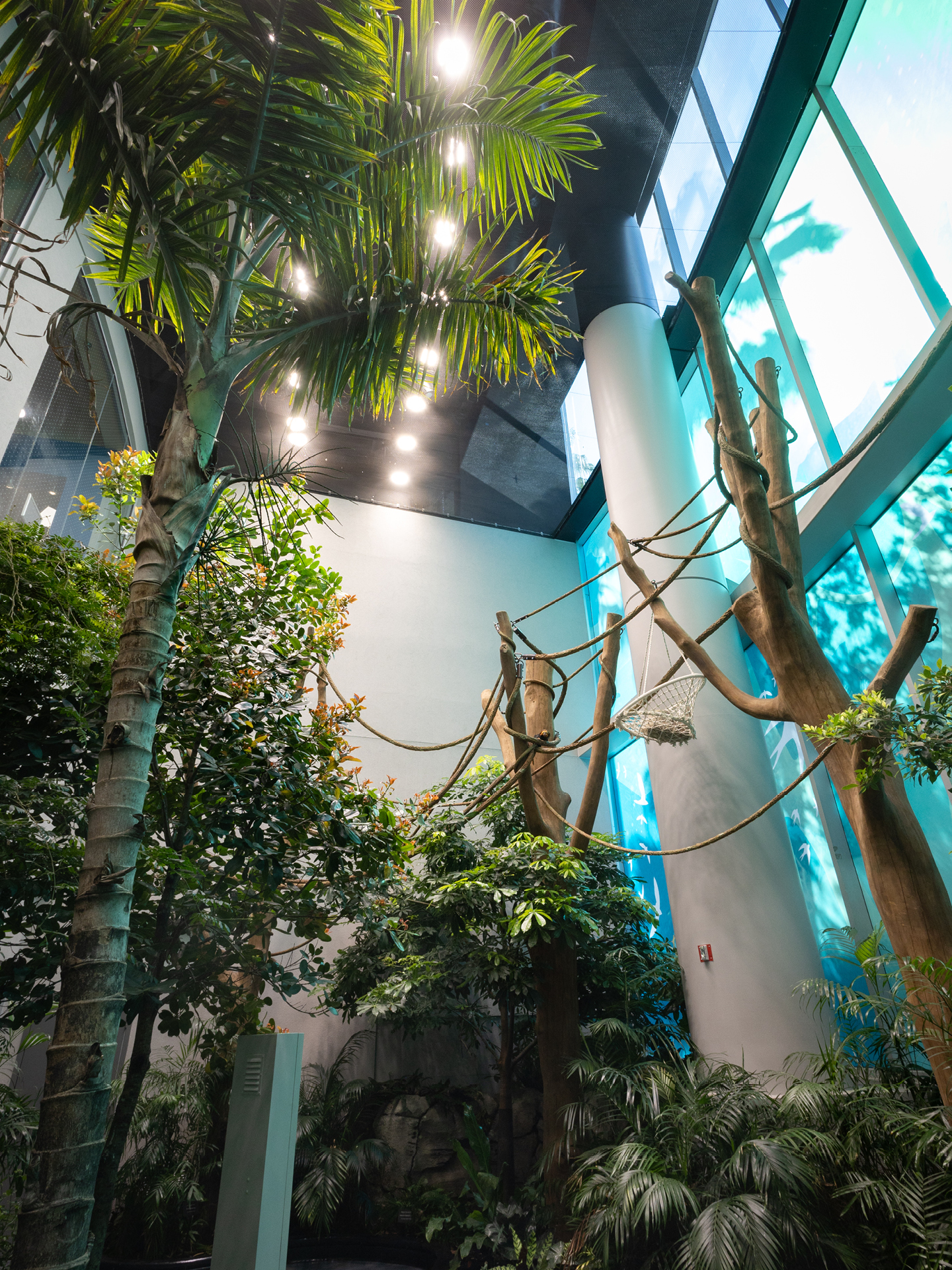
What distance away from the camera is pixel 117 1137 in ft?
7.68

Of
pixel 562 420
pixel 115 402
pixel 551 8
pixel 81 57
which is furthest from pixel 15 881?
pixel 562 420

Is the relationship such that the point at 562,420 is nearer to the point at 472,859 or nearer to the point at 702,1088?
the point at 472,859

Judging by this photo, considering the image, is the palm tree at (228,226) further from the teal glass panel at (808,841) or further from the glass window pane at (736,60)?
the glass window pane at (736,60)

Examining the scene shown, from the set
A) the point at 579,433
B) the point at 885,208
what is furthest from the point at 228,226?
the point at 579,433

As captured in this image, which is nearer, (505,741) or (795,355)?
(505,741)

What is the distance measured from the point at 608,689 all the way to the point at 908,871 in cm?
234

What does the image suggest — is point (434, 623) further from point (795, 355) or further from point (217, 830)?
point (217, 830)

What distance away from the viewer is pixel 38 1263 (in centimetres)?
129

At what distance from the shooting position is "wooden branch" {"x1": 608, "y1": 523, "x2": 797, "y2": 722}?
356cm

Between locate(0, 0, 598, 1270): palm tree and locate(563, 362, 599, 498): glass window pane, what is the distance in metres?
5.53

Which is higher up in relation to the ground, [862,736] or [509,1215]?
[862,736]

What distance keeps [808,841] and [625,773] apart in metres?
3.08

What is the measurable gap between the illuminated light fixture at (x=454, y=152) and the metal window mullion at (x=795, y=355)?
137 inches

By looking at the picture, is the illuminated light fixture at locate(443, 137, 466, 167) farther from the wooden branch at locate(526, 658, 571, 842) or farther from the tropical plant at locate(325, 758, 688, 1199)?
the tropical plant at locate(325, 758, 688, 1199)
